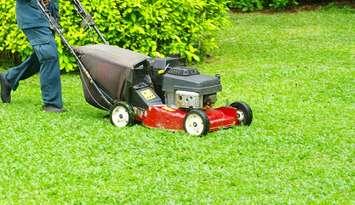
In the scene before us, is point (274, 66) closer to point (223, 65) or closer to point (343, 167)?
point (223, 65)

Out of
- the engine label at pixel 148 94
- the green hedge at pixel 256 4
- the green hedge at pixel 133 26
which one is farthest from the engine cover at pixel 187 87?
the green hedge at pixel 256 4

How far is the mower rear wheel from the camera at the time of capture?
6.86 m

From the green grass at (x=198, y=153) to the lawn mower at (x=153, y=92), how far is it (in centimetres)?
Answer: 12

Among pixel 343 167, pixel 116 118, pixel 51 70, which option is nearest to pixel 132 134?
pixel 116 118

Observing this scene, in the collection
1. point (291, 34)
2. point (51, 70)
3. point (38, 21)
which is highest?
point (38, 21)

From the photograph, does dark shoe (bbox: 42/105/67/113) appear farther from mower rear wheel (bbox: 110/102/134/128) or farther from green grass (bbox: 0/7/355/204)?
mower rear wheel (bbox: 110/102/134/128)

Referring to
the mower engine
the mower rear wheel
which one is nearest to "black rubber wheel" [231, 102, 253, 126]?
the mower engine

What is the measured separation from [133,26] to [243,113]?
3.09 meters

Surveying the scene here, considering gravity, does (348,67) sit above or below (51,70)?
below

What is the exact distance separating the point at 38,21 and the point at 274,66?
383 centimetres

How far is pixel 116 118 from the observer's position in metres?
6.97

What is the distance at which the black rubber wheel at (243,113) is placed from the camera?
6.91 meters

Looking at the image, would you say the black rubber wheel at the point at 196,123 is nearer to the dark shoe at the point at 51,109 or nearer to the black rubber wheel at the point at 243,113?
the black rubber wheel at the point at 243,113

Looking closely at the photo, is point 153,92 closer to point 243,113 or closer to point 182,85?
point 182,85
